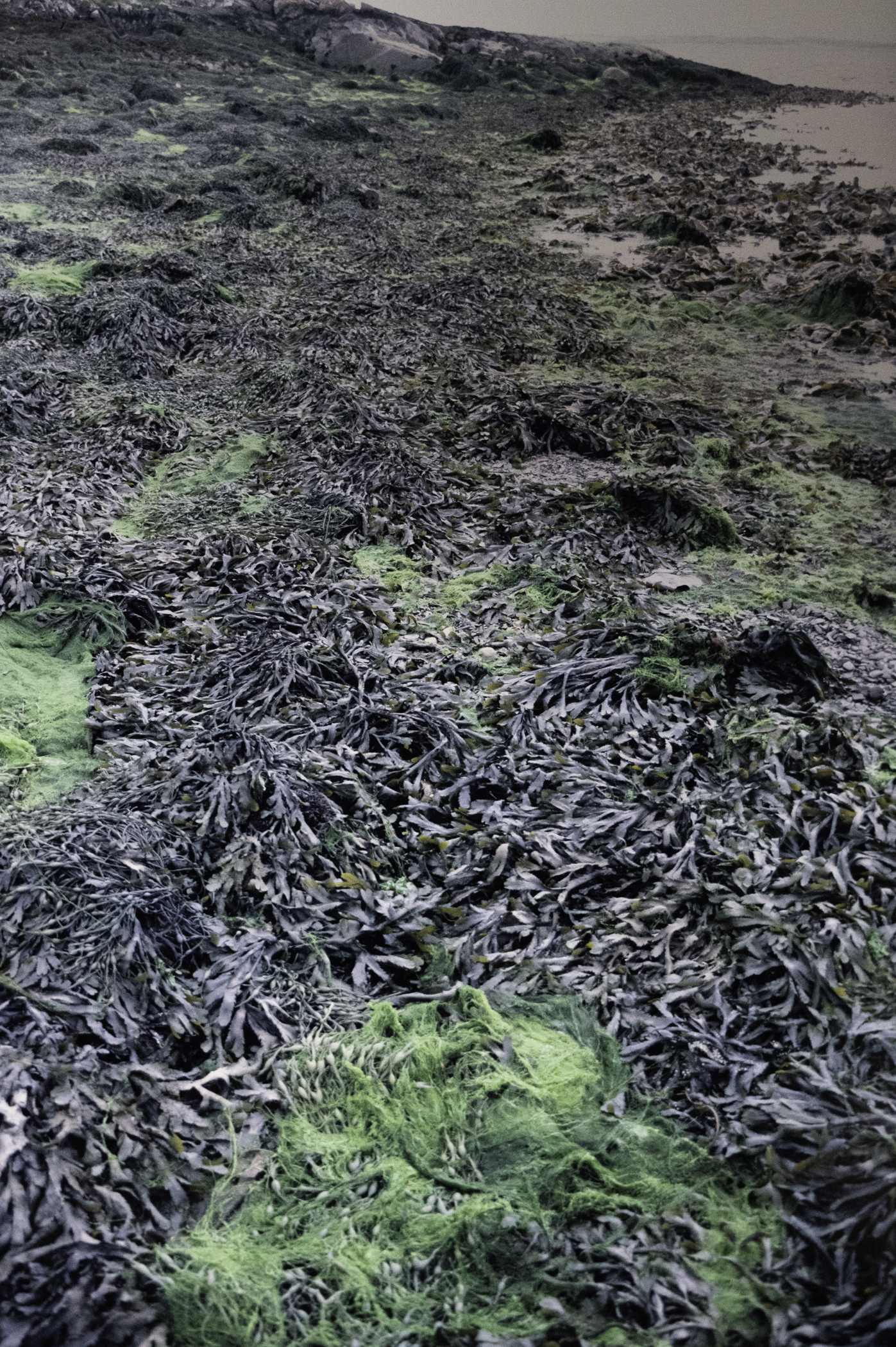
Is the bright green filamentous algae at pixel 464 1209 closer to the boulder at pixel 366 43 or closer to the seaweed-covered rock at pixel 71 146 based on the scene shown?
the seaweed-covered rock at pixel 71 146

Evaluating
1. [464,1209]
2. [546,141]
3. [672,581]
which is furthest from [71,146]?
[464,1209]

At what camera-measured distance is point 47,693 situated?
338 cm

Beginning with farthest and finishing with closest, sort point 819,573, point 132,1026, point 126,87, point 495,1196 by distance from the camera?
point 126,87
point 819,573
point 132,1026
point 495,1196

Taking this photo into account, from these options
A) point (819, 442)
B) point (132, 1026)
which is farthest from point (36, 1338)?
point (819, 442)

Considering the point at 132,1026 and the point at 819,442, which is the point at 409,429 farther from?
the point at 132,1026

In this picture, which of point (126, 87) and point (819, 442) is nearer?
point (819, 442)

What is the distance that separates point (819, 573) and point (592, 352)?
3.81 metres

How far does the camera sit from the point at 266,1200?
188 cm

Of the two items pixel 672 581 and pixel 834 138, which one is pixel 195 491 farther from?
pixel 834 138

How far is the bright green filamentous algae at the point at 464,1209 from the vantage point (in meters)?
1.66

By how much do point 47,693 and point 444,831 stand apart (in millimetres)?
1885

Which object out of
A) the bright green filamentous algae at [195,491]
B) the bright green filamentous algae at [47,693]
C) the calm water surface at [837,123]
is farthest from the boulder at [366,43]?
the bright green filamentous algae at [47,693]

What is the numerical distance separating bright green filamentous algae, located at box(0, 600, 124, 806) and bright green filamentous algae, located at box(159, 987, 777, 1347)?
1477 millimetres

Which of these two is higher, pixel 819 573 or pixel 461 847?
pixel 819 573
